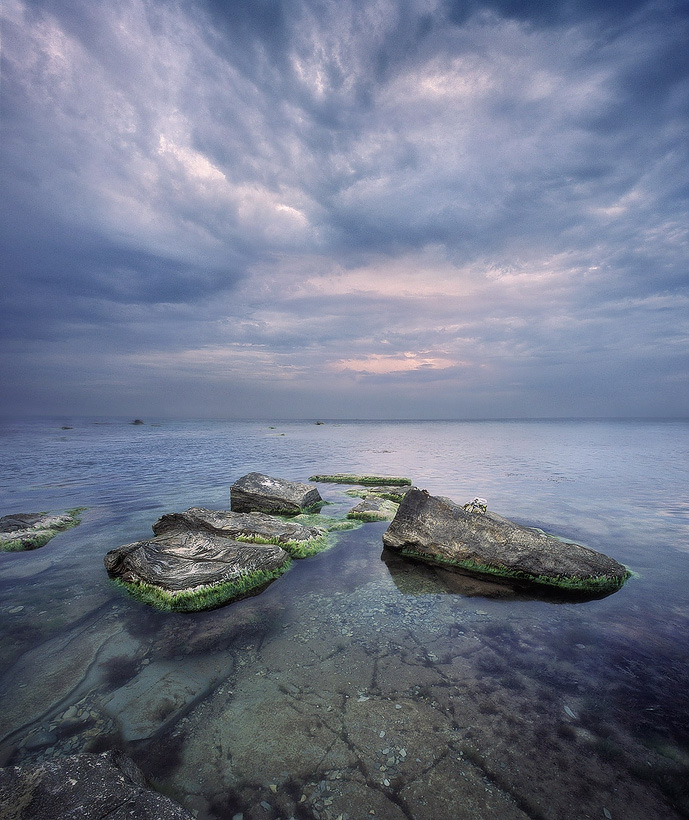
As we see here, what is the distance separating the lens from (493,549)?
32.4 ft

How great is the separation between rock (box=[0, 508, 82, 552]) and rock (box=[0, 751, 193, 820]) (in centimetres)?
1108

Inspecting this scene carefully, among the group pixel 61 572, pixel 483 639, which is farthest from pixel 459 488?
pixel 61 572

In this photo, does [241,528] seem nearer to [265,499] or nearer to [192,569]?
[192,569]

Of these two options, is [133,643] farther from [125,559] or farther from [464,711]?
[464,711]

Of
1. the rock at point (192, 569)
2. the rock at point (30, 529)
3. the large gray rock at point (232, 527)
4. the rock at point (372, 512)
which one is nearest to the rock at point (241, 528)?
the large gray rock at point (232, 527)

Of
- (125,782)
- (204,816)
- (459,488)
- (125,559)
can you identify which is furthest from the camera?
(459,488)

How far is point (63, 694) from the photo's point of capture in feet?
17.5

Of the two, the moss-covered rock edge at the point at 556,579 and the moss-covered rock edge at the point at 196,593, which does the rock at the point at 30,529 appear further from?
the moss-covered rock edge at the point at 556,579

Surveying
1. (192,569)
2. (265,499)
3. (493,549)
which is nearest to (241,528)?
(192,569)

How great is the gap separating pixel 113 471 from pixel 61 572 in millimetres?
20826

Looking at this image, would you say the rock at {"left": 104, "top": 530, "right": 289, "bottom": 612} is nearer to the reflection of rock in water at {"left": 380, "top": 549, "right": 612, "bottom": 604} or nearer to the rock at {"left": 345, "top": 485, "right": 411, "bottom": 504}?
the reflection of rock in water at {"left": 380, "top": 549, "right": 612, "bottom": 604}

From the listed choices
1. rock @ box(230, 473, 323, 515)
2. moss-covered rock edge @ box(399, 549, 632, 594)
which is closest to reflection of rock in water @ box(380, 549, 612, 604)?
moss-covered rock edge @ box(399, 549, 632, 594)

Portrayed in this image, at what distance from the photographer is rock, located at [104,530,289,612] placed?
8188 mm

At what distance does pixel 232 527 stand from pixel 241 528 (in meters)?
0.30
